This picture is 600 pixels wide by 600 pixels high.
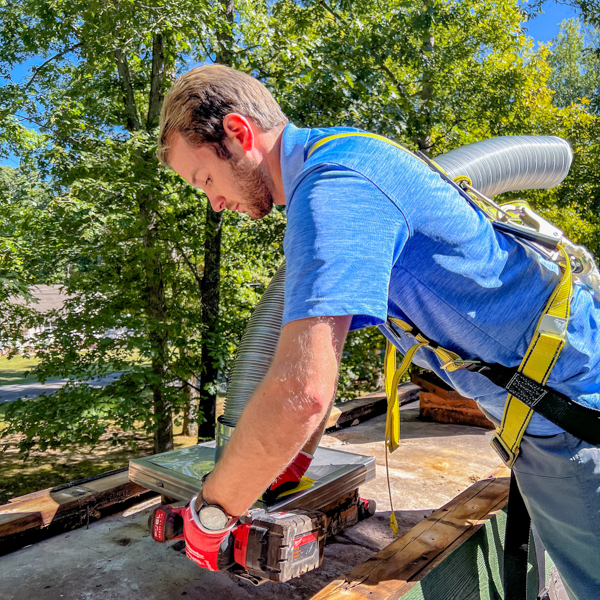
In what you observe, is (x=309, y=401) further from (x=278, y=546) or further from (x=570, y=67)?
(x=570, y=67)

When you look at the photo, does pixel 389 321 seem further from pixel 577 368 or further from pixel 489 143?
pixel 489 143

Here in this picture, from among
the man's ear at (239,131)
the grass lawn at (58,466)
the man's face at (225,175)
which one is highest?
the man's ear at (239,131)

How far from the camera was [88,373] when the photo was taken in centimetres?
623

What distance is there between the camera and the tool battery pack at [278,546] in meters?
1.70

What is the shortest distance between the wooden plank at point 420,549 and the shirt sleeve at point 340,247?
1072mm

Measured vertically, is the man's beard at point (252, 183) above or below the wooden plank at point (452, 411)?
above

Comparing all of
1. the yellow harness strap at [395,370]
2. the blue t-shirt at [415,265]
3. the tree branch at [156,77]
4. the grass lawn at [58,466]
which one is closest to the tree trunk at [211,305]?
the tree branch at [156,77]

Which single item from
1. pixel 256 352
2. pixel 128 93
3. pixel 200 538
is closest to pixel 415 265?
pixel 200 538

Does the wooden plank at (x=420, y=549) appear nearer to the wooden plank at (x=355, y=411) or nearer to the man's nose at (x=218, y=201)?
the man's nose at (x=218, y=201)

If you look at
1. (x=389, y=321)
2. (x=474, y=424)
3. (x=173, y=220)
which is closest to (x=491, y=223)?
(x=389, y=321)

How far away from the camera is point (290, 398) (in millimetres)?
967

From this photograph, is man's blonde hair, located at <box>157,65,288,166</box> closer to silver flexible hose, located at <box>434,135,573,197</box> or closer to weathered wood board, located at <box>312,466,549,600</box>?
silver flexible hose, located at <box>434,135,573,197</box>

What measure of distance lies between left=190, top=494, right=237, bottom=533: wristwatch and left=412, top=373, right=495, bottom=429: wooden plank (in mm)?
3695

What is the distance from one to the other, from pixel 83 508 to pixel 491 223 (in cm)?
247
